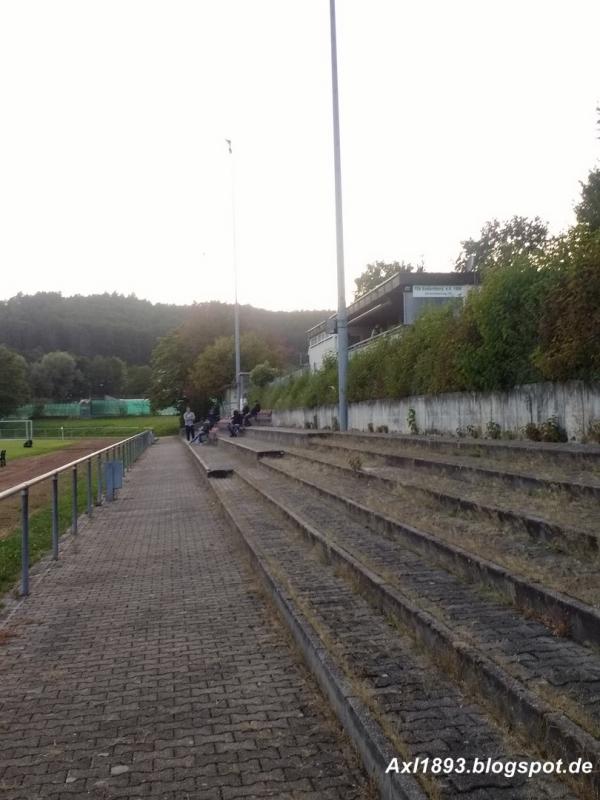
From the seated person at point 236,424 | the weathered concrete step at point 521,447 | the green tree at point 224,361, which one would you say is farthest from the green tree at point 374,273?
the weathered concrete step at point 521,447

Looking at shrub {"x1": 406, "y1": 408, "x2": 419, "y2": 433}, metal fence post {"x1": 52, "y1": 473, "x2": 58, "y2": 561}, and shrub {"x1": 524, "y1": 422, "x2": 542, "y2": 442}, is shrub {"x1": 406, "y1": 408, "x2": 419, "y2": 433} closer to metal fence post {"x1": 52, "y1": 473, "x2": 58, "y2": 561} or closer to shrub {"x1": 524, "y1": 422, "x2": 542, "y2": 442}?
shrub {"x1": 524, "y1": 422, "x2": 542, "y2": 442}

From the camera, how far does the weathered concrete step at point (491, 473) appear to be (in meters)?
6.40

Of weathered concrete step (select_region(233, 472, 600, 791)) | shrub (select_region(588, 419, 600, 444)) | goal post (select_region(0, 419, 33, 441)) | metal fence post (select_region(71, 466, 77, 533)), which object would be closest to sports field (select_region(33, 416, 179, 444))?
goal post (select_region(0, 419, 33, 441))

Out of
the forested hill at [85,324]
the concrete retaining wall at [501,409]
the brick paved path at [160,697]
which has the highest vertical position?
the forested hill at [85,324]

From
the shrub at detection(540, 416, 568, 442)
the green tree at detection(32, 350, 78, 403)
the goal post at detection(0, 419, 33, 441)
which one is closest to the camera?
the shrub at detection(540, 416, 568, 442)

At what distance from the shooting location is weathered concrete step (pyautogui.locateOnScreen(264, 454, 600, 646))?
4164mm

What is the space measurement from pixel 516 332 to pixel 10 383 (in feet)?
306

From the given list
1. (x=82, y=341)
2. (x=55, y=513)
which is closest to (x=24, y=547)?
(x=55, y=513)

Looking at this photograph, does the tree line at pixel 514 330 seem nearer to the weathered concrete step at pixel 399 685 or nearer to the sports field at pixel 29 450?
the weathered concrete step at pixel 399 685

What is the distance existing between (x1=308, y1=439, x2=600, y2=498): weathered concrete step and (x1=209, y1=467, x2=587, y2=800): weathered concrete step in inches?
71.6

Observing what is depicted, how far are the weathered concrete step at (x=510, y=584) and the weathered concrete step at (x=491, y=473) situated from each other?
113 centimetres

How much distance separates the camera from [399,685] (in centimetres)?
414

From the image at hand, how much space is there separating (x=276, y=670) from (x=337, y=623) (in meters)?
0.52

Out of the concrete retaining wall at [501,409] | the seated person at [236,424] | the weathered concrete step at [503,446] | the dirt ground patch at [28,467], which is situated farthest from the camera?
the seated person at [236,424]
